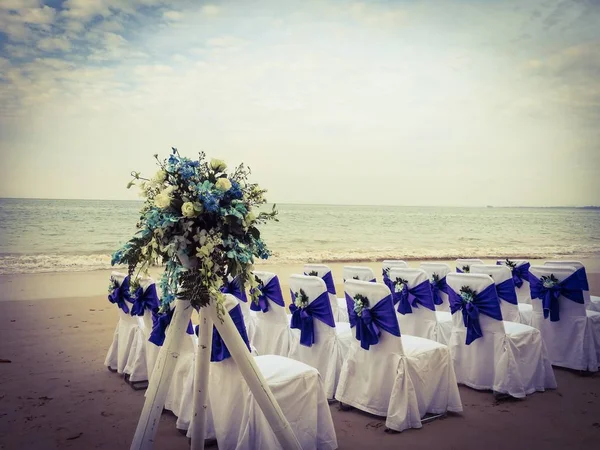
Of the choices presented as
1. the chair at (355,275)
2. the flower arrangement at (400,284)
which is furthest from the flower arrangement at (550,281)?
the chair at (355,275)

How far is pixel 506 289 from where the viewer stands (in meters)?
4.66

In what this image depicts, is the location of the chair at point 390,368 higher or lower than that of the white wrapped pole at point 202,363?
lower

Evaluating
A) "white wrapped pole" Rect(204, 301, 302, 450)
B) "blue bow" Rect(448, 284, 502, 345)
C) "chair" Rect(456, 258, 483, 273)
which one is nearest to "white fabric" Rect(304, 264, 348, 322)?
"chair" Rect(456, 258, 483, 273)

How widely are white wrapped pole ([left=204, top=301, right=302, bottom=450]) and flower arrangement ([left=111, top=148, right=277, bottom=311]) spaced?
152 mm

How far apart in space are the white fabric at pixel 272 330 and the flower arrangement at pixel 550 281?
8.36 feet

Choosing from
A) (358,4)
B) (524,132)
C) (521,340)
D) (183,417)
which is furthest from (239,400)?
(524,132)

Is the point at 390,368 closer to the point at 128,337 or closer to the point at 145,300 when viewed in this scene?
the point at 145,300

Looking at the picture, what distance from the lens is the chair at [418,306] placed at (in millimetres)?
4496

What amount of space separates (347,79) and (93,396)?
1125 inches

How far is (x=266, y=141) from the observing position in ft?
112

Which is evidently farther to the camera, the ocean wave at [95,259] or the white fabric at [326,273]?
the ocean wave at [95,259]

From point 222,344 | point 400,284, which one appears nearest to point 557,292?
point 400,284

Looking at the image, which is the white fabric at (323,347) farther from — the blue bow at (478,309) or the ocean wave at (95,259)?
the ocean wave at (95,259)

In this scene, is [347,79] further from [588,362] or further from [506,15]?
[588,362]
